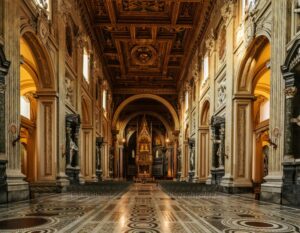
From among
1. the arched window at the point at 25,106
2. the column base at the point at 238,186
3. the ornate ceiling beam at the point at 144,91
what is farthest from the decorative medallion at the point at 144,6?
the ornate ceiling beam at the point at 144,91

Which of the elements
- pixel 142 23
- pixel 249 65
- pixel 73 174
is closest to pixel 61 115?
pixel 73 174

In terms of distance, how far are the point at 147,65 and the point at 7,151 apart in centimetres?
1743

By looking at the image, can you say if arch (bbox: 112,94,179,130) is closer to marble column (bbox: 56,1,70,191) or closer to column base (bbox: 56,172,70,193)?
marble column (bbox: 56,1,70,191)

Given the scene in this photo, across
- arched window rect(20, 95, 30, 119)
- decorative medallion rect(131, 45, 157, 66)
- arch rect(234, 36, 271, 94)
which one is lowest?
arched window rect(20, 95, 30, 119)

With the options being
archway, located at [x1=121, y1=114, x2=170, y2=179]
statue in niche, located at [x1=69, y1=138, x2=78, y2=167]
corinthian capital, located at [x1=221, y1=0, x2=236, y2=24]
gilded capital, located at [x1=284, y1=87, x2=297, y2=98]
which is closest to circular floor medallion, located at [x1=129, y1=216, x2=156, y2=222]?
gilded capital, located at [x1=284, y1=87, x2=297, y2=98]

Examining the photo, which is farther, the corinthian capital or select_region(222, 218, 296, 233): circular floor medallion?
the corinthian capital

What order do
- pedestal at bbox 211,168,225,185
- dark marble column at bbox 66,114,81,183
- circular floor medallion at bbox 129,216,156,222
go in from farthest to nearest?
1. pedestal at bbox 211,168,225,185
2. dark marble column at bbox 66,114,81,183
3. circular floor medallion at bbox 129,216,156,222

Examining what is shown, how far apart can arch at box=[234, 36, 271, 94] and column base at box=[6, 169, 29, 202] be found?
7.07 m

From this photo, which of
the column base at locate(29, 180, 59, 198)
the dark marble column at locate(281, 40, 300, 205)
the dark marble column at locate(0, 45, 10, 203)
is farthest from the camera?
the column base at locate(29, 180, 59, 198)

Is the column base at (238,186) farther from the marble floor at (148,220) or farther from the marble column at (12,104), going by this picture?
the marble column at (12,104)

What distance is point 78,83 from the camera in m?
13.5

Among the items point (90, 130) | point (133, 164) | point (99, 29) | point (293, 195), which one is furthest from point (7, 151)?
point (133, 164)

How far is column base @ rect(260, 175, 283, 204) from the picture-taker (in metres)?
6.48

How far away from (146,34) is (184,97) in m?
7.18
